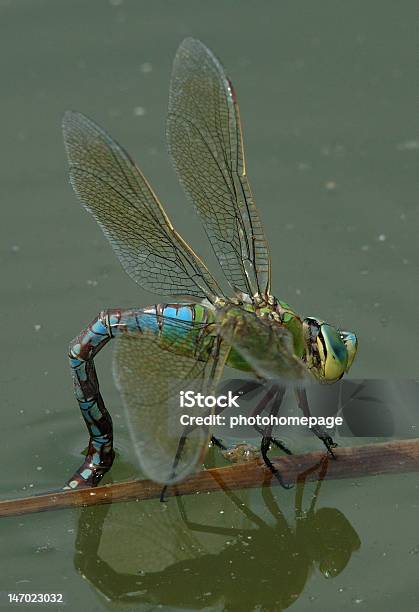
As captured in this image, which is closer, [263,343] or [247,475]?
[263,343]

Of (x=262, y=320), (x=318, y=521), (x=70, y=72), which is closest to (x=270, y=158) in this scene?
(x=70, y=72)

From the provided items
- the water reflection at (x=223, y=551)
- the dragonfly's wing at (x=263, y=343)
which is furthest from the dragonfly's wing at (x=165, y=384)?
the water reflection at (x=223, y=551)

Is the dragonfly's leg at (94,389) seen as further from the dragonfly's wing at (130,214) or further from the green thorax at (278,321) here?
the green thorax at (278,321)

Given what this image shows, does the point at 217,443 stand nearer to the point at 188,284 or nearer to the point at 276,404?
the point at 276,404

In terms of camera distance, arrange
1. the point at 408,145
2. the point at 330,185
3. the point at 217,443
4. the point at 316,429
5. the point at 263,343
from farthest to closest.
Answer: the point at 408,145
the point at 330,185
the point at 217,443
the point at 316,429
the point at 263,343

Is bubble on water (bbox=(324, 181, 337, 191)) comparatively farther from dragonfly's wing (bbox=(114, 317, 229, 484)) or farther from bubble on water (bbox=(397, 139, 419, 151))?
dragonfly's wing (bbox=(114, 317, 229, 484))

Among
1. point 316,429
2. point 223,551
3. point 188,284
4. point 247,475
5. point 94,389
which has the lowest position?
point 223,551

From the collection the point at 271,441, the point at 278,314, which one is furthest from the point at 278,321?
the point at 271,441
